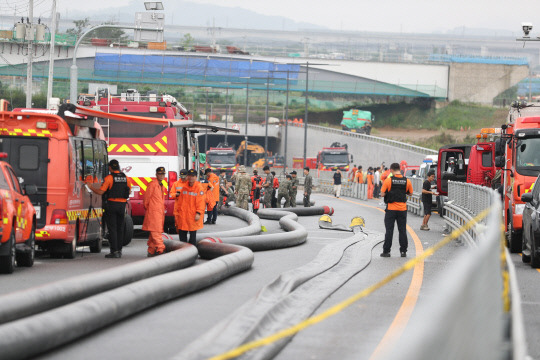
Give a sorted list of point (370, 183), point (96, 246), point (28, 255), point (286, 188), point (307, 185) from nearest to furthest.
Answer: point (28, 255) < point (96, 246) < point (286, 188) < point (307, 185) < point (370, 183)

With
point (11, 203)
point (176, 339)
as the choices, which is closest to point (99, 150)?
point (11, 203)

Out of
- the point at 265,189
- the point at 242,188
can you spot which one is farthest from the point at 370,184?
the point at 242,188

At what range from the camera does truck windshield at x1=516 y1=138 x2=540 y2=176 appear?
→ 21.9 metres

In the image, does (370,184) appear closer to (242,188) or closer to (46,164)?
(242,188)

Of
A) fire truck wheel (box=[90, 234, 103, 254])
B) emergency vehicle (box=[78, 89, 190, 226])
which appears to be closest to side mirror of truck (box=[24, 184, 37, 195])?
fire truck wheel (box=[90, 234, 103, 254])

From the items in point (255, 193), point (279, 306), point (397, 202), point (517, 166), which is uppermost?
point (517, 166)

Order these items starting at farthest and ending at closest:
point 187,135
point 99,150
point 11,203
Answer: point 187,135, point 99,150, point 11,203

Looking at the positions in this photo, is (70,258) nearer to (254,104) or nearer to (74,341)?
(74,341)

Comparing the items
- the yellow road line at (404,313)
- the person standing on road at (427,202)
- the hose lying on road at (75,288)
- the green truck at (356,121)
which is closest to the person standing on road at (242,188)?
the person standing on road at (427,202)

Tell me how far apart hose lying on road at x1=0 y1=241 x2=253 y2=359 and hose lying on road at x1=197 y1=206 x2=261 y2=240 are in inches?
243

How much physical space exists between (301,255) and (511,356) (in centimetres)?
1372

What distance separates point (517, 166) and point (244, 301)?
11.6 meters

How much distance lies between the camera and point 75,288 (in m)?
10.7

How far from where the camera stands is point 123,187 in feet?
59.7
